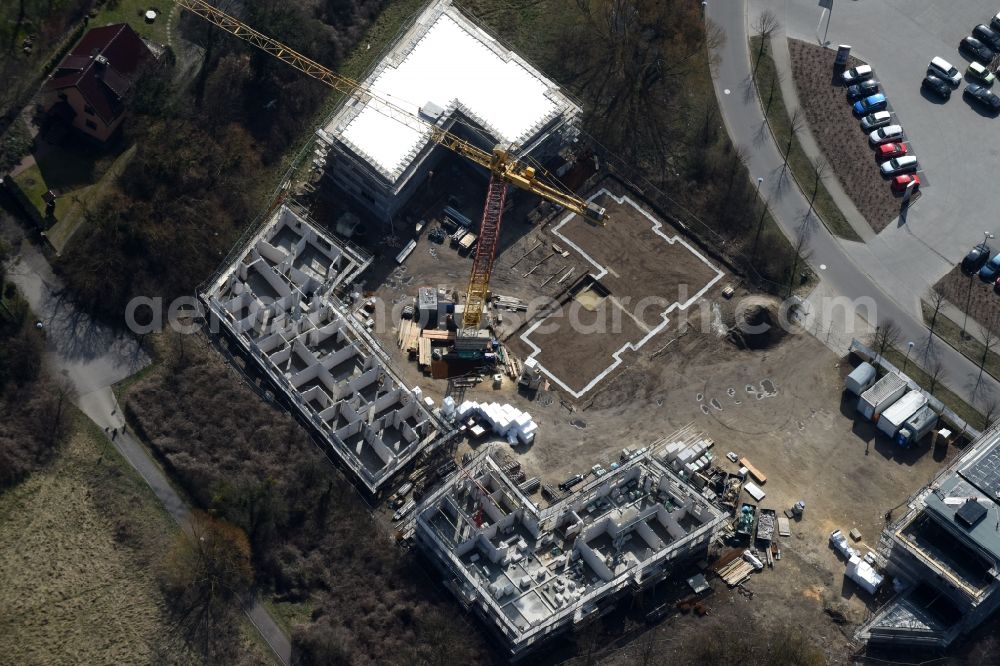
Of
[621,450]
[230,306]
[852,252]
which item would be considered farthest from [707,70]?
[230,306]

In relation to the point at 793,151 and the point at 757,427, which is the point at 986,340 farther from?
the point at 793,151

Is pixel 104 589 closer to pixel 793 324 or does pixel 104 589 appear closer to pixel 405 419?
pixel 405 419

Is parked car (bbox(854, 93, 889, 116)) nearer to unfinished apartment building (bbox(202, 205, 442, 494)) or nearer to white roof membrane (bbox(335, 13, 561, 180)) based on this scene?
white roof membrane (bbox(335, 13, 561, 180))

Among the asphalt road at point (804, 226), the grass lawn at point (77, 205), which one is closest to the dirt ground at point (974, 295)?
the asphalt road at point (804, 226)

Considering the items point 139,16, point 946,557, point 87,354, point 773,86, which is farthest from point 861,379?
point 139,16

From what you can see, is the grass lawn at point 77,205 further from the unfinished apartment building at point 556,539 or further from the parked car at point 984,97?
the parked car at point 984,97
